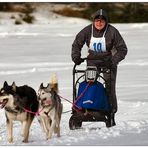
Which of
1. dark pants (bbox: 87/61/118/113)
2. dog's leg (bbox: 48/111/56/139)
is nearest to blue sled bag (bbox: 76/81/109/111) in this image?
dark pants (bbox: 87/61/118/113)

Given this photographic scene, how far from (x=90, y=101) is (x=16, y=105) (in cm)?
119

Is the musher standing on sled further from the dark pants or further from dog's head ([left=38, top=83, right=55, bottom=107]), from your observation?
dog's head ([left=38, top=83, right=55, bottom=107])

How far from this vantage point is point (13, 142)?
23.1ft

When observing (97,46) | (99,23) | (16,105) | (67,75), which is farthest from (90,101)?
(67,75)

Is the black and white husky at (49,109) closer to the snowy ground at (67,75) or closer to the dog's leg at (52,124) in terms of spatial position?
the dog's leg at (52,124)

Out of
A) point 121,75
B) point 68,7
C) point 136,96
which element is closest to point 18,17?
point 68,7

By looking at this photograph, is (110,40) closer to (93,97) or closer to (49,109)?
(93,97)

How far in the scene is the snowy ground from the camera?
7203mm

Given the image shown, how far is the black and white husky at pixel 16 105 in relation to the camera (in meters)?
6.91

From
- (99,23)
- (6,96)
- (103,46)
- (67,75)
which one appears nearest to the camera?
(6,96)

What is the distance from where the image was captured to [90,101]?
783 cm

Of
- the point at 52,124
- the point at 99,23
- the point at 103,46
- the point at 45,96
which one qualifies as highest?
the point at 99,23

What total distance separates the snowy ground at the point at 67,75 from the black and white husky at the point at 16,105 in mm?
181

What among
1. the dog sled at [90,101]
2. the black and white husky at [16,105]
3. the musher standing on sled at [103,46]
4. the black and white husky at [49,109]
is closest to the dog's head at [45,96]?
the black and white husky at [49,109]
